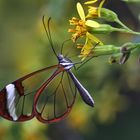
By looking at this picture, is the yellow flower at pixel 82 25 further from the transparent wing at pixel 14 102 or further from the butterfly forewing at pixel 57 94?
the butterfly forewing at pixel 57 94

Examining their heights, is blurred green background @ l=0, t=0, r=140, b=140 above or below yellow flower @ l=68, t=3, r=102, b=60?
below

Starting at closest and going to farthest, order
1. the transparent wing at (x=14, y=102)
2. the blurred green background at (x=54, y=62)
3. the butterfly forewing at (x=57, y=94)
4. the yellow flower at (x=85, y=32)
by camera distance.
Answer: the yellow flower at (x=85, y=32) → the transparent wing at (x=14, y=102) → the butterfly forewing at (x=57, y=94) → the blurred green background at (x=54, y=62)

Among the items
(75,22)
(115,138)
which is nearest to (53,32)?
(75,22)

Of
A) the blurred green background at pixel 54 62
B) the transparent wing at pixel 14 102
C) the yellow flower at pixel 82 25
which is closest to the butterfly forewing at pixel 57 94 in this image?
the blurred green background at pixel 54 62

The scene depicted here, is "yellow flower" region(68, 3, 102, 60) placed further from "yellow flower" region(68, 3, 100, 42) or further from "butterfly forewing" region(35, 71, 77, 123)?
"butterfly forewing" region(35, 71, 77, 123)

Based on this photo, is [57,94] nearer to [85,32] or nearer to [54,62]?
[54,62]

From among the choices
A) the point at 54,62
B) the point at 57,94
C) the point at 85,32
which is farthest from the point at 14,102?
the point at 57,94

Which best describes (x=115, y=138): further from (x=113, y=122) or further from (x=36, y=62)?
(x=36, y=62)

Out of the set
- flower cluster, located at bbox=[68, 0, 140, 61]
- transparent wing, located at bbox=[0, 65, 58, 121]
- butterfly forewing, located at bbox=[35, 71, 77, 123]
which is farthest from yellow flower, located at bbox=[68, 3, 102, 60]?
butterfly forewing, located at bbox=[35, 71, 77, 123]
